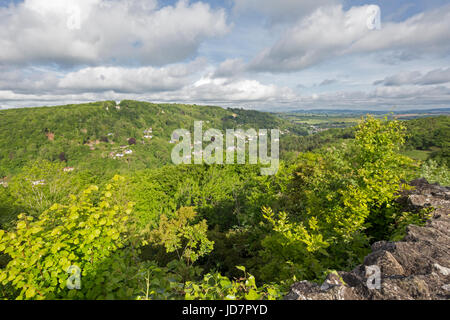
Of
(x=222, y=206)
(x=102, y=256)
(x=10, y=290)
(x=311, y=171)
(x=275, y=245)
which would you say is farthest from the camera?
(x=222, y=206)

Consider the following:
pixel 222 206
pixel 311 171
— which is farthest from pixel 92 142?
pixel 311 171

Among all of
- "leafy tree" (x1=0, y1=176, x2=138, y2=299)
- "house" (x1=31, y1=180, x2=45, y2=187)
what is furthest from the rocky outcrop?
"house" (x1=31, y1=180, x2=45, y2=187)

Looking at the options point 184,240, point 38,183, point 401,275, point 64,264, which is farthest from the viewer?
point 38,183

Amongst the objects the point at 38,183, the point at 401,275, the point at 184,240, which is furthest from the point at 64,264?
the point at 38,183

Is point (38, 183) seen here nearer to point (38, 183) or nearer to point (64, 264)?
point (38, 183)

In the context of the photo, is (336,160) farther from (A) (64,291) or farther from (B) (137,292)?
(A) (64,291)

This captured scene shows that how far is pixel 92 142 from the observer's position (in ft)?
630

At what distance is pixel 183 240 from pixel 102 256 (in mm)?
13370

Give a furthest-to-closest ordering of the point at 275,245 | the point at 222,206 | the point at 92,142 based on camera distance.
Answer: the point at 92,142, the point at 222,206, the point at 275,245

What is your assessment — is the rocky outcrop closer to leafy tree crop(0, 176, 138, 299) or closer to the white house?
leafy tree crop(0, 176, 138, 299)

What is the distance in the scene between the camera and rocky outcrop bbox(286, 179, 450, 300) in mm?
2430

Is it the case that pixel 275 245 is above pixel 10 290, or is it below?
below

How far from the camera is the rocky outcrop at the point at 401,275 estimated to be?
7.97 feet

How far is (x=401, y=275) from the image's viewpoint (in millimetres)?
2928
